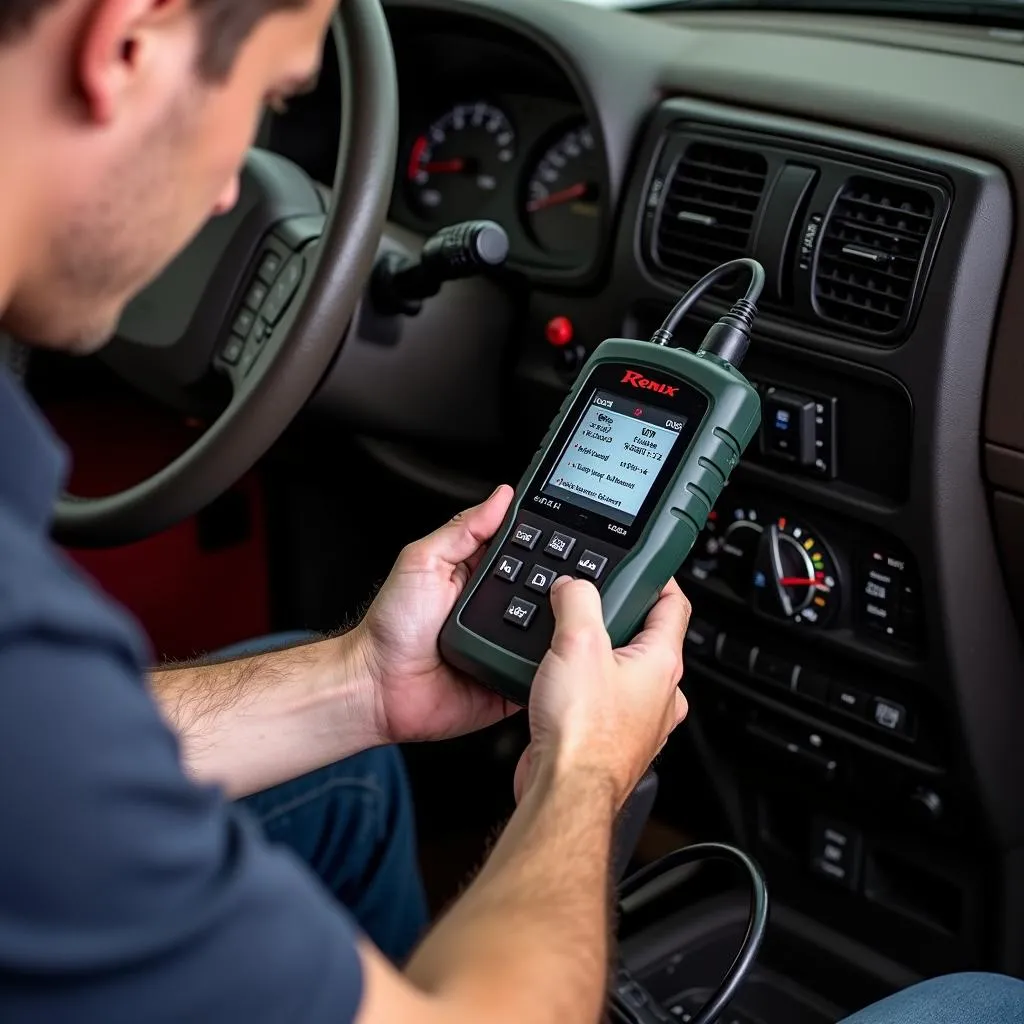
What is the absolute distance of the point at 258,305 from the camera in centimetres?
124

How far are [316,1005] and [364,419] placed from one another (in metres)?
0.86

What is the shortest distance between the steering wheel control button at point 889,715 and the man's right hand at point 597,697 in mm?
408

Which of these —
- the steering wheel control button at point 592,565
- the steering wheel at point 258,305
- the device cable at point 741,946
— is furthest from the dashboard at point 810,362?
the steering wheel control button at point 592,565

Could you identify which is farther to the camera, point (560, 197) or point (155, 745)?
point (560, 197)

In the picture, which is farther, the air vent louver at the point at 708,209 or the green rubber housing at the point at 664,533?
the air vent louver at the point at 708,209

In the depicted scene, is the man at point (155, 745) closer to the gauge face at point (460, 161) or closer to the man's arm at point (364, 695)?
the man's arm at point (364, 695)

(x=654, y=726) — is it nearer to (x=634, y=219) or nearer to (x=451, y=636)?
(x=451, y=636)

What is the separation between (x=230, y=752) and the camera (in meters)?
0.97

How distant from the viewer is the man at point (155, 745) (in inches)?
19.1

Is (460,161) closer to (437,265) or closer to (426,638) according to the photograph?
(437,265)

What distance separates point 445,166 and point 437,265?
0.37 meters

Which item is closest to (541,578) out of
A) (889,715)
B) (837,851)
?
(889,715)

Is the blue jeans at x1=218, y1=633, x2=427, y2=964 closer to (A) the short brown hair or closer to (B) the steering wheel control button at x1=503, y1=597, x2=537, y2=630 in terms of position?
(B) the steering wheel control button at x1=503, y1=597, x2=537, y2=630

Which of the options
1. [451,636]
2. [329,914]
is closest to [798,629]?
[451,636]
